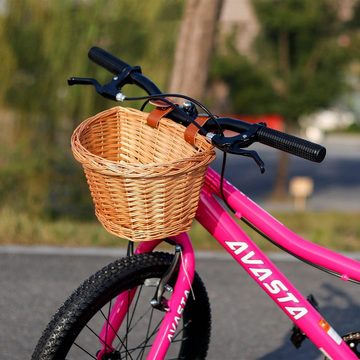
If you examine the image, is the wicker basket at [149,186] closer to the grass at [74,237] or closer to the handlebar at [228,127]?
the handlebar at [228,127]

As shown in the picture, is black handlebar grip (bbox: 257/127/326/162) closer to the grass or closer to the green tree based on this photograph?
the grass

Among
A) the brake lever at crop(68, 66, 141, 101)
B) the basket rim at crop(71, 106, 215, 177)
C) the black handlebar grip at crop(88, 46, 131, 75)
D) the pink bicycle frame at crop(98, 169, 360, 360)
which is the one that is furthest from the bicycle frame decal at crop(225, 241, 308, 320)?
the black handlebar grip at crop(88, 46, 131, 75)

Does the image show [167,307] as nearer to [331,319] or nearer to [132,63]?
[331,319]

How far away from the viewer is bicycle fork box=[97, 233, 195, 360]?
8.73 ft

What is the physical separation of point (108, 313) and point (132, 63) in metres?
9.54

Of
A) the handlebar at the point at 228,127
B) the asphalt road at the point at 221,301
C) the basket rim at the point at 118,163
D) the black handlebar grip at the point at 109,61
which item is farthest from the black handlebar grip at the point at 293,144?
the asphalt road at the point at 221,301

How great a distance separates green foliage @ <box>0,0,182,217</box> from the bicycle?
8584mm

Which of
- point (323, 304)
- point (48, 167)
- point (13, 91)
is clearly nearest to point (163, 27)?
point (13, 91)

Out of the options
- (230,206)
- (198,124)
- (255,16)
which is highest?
(255,16)

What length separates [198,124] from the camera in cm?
262

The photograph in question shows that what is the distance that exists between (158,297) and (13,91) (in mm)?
9478

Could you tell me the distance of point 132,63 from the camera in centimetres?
1210

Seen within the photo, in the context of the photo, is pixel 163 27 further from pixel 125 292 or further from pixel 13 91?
pixel 125 292

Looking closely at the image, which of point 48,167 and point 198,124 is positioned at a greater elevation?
point 198,124
